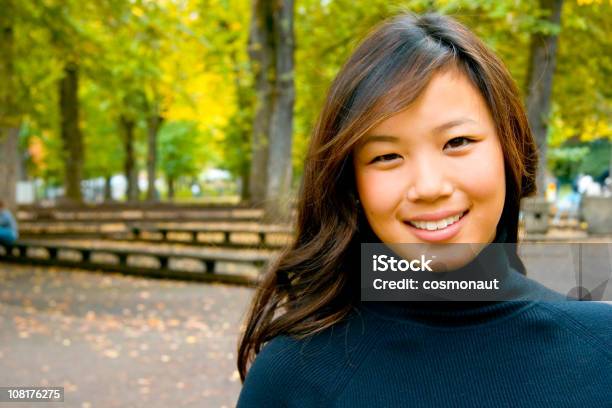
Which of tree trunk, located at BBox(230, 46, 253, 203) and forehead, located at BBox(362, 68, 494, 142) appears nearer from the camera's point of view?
forehead, located at BBox(362, 68, 494, 142)

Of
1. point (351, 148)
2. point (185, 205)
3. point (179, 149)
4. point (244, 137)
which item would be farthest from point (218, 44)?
point (179, 149)

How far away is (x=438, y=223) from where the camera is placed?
122 centimetres

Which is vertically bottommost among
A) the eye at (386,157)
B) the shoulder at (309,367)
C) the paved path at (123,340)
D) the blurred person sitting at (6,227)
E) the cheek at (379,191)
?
the paved path at (123,340)

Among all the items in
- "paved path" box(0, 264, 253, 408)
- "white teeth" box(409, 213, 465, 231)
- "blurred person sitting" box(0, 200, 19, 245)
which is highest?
"white teeth" box(409, 213, 465, 231)

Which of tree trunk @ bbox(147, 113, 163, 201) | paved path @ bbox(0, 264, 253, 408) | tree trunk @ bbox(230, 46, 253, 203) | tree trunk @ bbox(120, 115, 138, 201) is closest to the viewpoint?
paved path @ bbox(0, 264, 253, 408)

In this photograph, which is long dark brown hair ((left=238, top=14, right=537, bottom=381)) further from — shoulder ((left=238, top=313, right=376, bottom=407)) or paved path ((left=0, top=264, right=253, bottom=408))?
paved path ((left=0, top=264, right=253, bottom=408))

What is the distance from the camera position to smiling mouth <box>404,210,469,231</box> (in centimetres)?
121

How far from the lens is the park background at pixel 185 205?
15.8 feet

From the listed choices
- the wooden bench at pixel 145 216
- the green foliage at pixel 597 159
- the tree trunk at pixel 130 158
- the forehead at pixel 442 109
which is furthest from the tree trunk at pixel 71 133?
the forehead at pixel 442 109

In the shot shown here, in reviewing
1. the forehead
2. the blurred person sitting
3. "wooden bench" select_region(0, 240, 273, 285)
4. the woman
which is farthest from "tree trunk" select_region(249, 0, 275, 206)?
the forehead

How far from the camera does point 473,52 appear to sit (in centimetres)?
129

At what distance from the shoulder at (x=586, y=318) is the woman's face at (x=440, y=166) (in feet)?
0.57

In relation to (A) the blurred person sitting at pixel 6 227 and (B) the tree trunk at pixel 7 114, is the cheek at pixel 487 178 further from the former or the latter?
(A) the blurred person sitting at pixel 6 227

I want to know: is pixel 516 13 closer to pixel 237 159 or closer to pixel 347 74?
pixel 347 74
